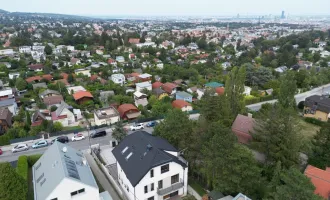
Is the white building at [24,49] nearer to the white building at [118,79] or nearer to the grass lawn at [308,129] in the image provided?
the white building at [118,79]

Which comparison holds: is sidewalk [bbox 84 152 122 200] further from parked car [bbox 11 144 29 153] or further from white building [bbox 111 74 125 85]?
white building [bbox 111 74 125 85]

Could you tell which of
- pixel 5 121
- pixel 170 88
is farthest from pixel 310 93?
pixel 5 121

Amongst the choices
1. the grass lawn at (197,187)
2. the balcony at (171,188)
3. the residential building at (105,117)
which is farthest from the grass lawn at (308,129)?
the residential building at (105,117)

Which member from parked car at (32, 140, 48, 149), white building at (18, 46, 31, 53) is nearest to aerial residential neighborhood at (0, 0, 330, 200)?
parked car at (32, 140, 48, 149)

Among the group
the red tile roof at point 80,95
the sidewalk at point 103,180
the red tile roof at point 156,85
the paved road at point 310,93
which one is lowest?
the sidewalk at point 103,180

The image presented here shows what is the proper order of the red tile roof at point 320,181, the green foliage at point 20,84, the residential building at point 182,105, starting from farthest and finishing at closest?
1. the green foliage at point 20,84
2. the residential building at point 182,105
3. the red tile roof at point 320,181

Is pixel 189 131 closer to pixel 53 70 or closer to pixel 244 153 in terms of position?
pixel 244 153

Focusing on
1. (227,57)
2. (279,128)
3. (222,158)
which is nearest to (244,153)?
(222,158)
